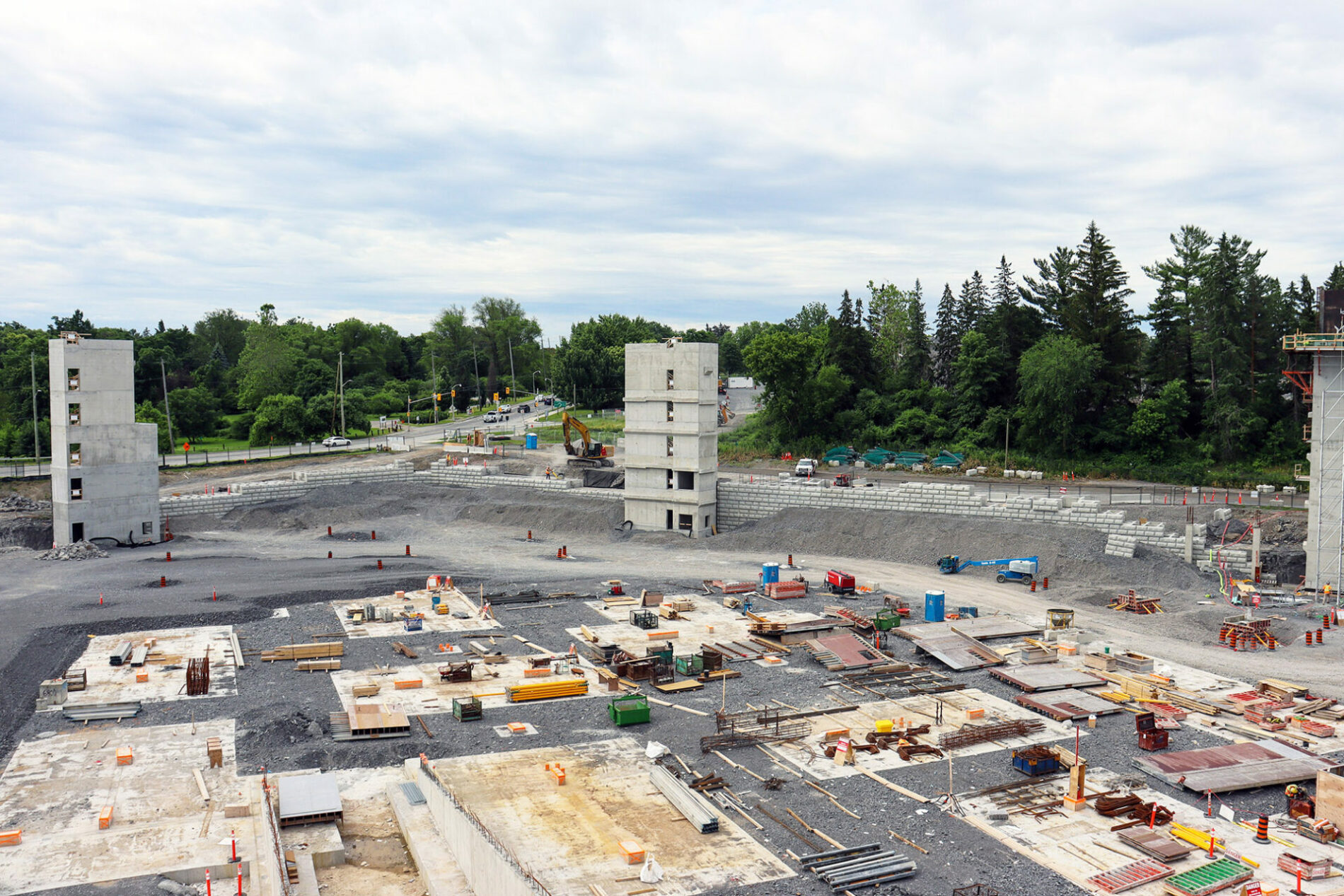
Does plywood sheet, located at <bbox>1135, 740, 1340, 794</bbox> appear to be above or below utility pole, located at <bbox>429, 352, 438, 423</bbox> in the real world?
below

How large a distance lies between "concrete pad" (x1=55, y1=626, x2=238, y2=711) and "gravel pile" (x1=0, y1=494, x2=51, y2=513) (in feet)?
92.7

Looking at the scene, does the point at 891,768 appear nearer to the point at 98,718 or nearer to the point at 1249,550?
the point at 98,718

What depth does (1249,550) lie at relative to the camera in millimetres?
43969

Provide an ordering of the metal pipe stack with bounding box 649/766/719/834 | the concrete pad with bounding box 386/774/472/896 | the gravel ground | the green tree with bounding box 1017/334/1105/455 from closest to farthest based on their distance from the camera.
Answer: the concrete pad with bounding box 386/774/472/896, the metal pipe stack with bounding box 649/766/719/834, the gravel ground, the green tree with bounding box 1017/334/1105/455

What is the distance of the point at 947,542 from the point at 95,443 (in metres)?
44.4

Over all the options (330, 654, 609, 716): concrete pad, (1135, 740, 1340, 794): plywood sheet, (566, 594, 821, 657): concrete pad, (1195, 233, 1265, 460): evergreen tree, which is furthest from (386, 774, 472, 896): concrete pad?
(1195, 233, 1265, 460): evergreen tree

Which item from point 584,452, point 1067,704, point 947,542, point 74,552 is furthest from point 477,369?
point 1067,704

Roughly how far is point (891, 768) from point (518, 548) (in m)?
33.3

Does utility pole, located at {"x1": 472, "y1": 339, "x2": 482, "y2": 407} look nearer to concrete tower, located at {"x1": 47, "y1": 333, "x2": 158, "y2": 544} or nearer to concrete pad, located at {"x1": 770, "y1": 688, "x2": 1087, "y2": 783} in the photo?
concrete tower, located at {"x1": 47, "y1": 333, "x2": 158, "y2": 544}

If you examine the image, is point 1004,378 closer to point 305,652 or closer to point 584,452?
point 584,452

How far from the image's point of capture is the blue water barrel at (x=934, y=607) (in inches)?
1517

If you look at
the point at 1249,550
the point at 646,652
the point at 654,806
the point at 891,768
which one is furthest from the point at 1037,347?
the point at 654,806

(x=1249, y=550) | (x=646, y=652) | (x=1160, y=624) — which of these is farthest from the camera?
(x=1249, y=550)

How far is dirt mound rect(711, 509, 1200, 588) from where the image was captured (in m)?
43.7
